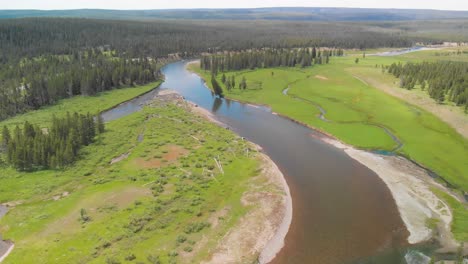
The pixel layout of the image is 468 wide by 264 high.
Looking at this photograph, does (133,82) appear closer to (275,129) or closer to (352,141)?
(275,129)

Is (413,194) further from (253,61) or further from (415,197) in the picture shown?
(253,61)

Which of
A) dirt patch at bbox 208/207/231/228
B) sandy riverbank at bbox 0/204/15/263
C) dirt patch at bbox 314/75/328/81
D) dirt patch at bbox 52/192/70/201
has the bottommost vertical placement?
sandy riverbank at bbox 0/204/15/263

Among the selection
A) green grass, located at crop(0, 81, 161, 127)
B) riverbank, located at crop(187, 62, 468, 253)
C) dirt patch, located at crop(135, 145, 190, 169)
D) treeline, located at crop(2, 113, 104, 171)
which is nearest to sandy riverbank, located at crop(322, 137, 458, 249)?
riverbank, located at crop(187, 62, 468, 253)

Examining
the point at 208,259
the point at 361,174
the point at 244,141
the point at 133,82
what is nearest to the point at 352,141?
the point at 361,174

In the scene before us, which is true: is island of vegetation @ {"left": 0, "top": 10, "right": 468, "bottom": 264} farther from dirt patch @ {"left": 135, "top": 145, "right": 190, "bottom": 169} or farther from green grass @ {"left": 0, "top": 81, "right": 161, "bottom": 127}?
green grass @ {"left": 0, "top": 81, "right": 161, "bottom": 127}

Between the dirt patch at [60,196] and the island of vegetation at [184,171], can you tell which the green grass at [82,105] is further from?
the dirt patch at [60,196]

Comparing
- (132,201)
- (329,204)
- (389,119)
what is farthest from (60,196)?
(389,119)
